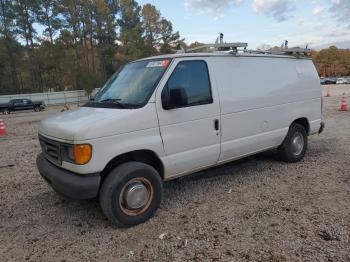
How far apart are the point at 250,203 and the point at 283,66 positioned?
2.82 m

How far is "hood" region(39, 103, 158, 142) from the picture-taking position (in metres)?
3.43

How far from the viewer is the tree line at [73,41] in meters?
44.0

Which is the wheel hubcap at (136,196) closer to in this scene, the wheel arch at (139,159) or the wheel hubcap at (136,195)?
the wheel hubcap at (136,195)

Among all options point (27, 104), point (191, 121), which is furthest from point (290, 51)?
point (27, 104)

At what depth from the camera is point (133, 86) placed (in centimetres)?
424

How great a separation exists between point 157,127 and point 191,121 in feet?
1.83

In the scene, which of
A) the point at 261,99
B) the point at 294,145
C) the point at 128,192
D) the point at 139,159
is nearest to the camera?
the point at 128,192

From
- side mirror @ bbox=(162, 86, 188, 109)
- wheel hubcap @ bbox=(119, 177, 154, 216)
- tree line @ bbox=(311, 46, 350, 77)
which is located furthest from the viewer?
tree line @ bbox=(311, 46, 350, 77)

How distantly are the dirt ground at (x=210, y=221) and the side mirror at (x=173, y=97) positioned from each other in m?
1.49

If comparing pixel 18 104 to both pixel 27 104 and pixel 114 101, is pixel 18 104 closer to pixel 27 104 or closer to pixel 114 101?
pixel 27 104

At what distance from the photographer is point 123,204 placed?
12.4ft

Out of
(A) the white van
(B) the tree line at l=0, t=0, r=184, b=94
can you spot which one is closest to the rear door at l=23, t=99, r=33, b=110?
(B) the tree line at l=0, t=0, r=184, b=94

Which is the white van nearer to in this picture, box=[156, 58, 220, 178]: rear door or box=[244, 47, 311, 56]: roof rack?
box=[156, 58, 220, 178]: rear door

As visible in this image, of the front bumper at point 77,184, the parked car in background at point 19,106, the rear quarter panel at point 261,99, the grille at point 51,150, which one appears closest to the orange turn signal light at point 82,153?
the front bumper at point 77,184
